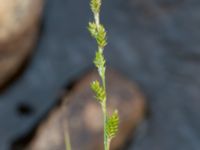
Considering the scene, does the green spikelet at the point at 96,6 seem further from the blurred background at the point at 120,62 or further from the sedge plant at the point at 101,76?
the blurred background at the point at 120,62

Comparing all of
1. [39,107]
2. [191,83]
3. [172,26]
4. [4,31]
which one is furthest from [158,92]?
[4,31]

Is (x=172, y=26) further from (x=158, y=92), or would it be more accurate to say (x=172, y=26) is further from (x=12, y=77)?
(x=12, y=77)

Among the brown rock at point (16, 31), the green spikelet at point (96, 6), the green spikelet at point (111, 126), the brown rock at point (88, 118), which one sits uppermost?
the green spikelet at point (96, 6)

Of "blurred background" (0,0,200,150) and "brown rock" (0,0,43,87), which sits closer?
"brown rock" (0,0,43,87)

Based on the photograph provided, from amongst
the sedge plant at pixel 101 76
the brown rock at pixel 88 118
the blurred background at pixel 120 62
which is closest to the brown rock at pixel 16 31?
the blurred background at pixel 120 62

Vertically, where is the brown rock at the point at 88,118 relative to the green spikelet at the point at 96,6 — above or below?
below

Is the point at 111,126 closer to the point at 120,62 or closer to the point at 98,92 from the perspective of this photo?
the point at 98,92

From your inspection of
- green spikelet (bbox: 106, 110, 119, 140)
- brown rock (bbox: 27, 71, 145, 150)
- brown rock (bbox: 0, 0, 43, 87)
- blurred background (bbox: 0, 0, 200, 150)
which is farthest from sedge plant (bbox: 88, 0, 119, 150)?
blurred background (bbox: 0, 0, 200, 150)

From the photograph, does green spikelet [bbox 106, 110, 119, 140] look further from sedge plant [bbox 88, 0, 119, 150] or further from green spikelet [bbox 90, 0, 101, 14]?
green spikelet [bbox 90, 0, 101, 14]
